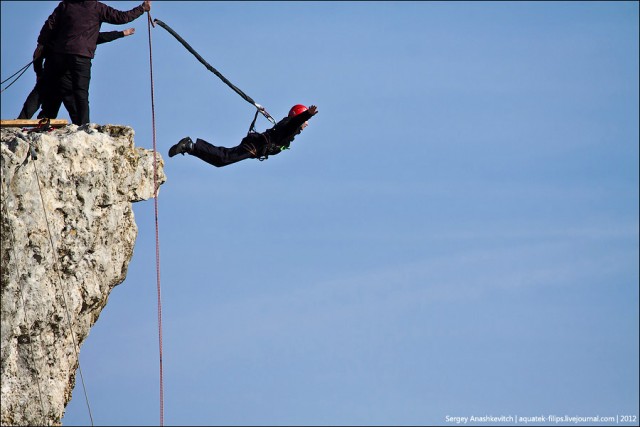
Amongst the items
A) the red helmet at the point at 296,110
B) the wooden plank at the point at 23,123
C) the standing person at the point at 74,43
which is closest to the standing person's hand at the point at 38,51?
the standing person at the point at 74,43

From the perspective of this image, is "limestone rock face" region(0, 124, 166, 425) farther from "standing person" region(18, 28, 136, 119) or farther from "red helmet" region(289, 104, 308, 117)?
"red helmet" region(289, 104, 308, 117)

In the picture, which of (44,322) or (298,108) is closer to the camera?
(44,322)

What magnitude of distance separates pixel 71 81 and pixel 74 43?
2.33 ft

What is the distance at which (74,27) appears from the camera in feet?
66.8

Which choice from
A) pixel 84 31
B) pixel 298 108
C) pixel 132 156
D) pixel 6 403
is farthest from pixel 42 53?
pixel 6 403

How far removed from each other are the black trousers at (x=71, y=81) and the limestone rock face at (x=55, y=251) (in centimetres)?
178

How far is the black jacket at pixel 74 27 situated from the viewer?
20.4 metres

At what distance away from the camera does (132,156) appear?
19.0m

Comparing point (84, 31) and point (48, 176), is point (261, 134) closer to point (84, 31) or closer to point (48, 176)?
point (84, 31)

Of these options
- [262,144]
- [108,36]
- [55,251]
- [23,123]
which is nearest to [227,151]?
[262,144]

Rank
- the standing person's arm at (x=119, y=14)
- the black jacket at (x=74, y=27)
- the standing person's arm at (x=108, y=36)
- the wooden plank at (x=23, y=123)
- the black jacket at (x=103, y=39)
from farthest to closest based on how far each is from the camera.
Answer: the standing person's arm at (x=108, y=36)
the black jacket at (x=103, y=39)
the standing person's arm at (x=119, y=14)
the black jacket at (x=74, y=27)
the wooden plank at (x=23, y=123)

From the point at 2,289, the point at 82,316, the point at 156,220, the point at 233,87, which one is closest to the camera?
the point at 2,289

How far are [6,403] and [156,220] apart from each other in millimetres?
4151

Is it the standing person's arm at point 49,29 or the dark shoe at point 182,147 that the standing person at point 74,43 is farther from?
the dark shoe at point 182,147
